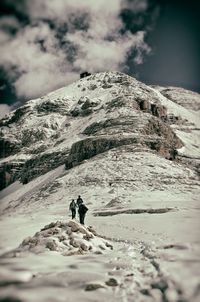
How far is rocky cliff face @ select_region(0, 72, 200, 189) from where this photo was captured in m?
81.0

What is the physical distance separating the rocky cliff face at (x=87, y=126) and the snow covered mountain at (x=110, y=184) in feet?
1.09

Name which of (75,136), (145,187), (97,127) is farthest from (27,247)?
(75,136)

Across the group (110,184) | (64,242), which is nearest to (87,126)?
(110,184)

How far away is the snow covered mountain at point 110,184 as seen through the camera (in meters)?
8.24

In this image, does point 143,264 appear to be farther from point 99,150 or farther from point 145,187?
point 99,150

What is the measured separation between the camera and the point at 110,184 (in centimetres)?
5681

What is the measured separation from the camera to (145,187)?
53.8 metres

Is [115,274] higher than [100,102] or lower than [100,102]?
lower

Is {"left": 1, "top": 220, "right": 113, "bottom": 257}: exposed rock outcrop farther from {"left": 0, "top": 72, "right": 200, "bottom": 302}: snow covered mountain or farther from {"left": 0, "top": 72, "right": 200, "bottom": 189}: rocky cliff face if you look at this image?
{"left": 0, "top": 72, "right": 200, "bottom": 189}: rocky cliff face

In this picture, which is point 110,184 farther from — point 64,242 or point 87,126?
point 87,126

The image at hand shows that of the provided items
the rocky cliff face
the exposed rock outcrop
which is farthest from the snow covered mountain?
the rocky cliff face

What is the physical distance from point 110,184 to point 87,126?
154 ft

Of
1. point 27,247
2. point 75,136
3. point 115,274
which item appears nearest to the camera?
point 115,274

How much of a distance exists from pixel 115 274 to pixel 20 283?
6.79 ft
